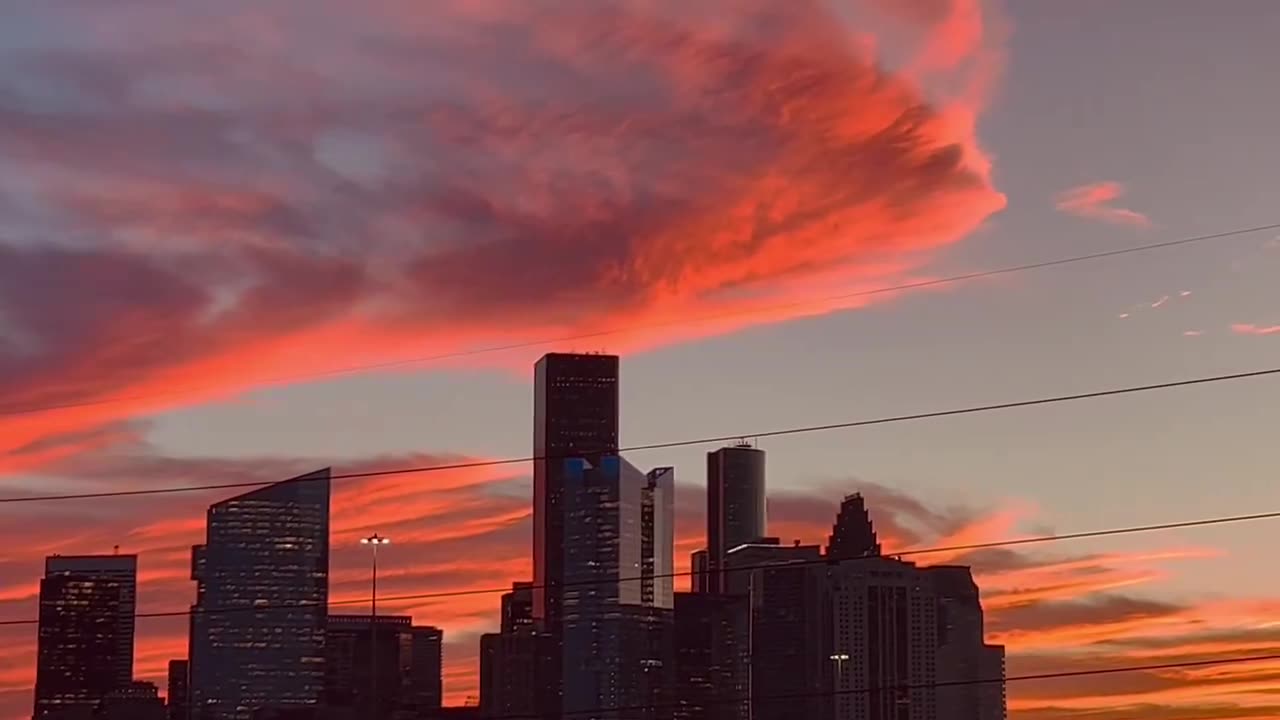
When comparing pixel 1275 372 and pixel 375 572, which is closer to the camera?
pixel 1275 372

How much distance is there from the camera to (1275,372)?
189 ft

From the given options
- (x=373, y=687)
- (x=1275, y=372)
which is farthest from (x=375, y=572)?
(x=1275, y=372)

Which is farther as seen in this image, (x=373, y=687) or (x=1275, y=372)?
(x=373, y=687)

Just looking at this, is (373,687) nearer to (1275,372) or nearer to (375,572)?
(375,572)

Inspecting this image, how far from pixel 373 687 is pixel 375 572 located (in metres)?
6.89

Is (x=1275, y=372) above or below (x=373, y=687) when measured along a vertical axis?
above

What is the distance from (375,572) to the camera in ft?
327

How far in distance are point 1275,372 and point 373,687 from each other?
5662 cm

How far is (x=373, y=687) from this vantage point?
339 feet

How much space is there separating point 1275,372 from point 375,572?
52065mm
